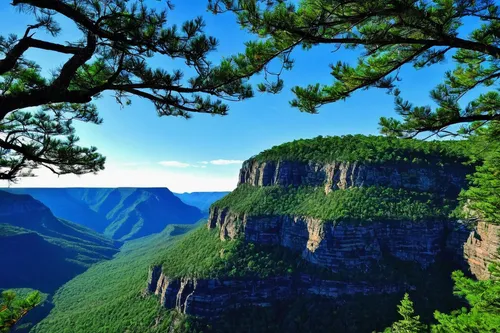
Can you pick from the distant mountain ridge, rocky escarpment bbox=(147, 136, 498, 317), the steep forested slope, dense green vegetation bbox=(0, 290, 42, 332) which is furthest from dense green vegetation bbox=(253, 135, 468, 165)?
the distant mountain ridge

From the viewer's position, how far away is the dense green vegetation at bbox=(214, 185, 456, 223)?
186 ft

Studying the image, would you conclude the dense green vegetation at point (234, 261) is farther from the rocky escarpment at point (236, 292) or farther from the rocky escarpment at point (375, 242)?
Answer: the rocky escarpment at point (375, 242)

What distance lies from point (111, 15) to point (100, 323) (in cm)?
7638

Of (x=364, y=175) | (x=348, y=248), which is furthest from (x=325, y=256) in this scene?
(x=364, y=175)

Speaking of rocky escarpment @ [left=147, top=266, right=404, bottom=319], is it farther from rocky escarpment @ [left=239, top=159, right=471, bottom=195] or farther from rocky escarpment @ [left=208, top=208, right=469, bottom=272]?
rocky escarpment @ [left=239, top=159, right=471, bottom=195]

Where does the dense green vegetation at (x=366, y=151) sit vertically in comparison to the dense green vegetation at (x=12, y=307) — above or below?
above

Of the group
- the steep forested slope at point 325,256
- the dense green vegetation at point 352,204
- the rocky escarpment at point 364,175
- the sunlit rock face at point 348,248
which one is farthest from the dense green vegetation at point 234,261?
the rocky escarpment at point 364,175

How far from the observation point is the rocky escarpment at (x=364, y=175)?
59.3 m

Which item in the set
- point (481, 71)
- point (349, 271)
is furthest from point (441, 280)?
point (481, 71)

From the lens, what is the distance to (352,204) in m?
60.3

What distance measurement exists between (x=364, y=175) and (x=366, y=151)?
6.94m

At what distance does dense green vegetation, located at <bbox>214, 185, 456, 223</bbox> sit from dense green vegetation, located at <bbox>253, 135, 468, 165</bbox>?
26.9 ft

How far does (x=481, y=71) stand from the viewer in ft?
24.9

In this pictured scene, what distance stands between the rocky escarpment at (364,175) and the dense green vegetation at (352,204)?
185 cm
